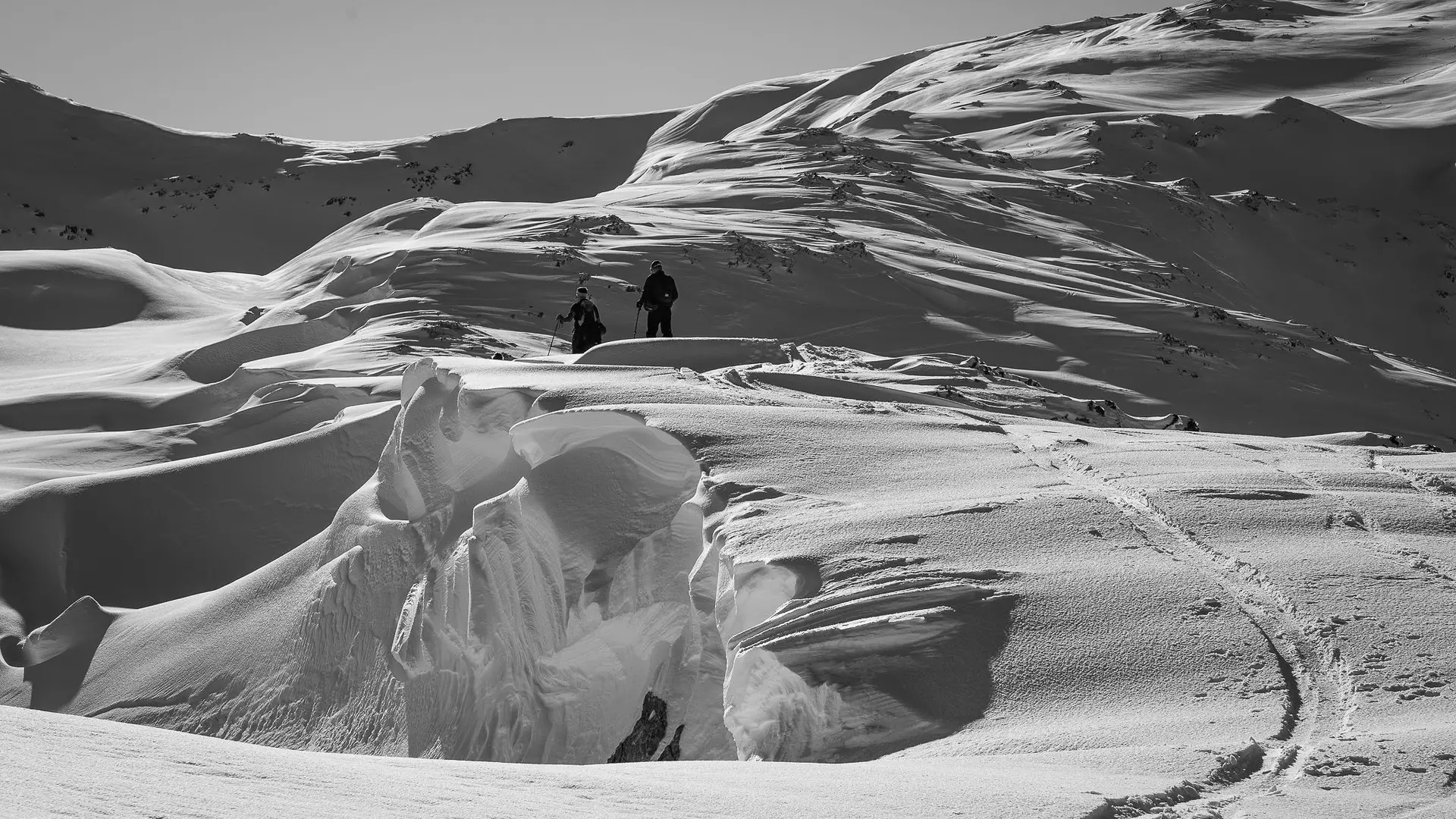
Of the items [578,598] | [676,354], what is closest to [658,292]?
[676,354]

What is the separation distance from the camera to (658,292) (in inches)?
439

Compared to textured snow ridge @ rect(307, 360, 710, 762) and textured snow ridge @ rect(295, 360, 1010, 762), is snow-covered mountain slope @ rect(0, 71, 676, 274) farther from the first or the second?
textured snow ridge @ rect(307, 360, 710, 762)

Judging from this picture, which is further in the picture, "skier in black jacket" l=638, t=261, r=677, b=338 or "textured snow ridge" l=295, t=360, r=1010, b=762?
"skier in black jacket" l=638, t=261, r=677, b=338

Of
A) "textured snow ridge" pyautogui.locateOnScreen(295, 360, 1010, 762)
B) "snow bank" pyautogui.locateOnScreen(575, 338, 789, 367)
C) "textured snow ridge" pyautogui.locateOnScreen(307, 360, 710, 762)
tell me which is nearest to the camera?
"textured snow ridge" pyautogui.locateOnScreen(295, 360, 1010, 762)

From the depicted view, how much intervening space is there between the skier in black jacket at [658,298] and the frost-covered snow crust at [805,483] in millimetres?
1055

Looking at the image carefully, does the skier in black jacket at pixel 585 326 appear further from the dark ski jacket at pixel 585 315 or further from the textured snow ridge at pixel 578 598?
the textured snow ridge at pixel 578 598

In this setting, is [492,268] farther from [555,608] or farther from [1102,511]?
[1102,511]

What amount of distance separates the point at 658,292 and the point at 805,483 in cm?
600

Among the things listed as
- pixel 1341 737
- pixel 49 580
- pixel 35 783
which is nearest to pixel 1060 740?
pixel 1341 737

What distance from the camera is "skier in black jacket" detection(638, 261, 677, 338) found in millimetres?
11102

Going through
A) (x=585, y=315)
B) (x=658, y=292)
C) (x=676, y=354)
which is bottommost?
(x=676, y=354)

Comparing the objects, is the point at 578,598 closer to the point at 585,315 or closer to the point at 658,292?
the point at 585,315

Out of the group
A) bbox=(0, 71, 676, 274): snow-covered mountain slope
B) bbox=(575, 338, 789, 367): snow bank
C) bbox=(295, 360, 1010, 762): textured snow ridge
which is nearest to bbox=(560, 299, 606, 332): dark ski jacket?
bbox=(575, 338, 789, 367): snow bank

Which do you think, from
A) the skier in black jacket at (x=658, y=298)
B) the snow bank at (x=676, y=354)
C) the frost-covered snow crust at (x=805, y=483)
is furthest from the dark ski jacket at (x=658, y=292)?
the snow bank at (x=676, y=354)
